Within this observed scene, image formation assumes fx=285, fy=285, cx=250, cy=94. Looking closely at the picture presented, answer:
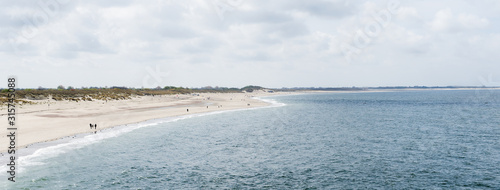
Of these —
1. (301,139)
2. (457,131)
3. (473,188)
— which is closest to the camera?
(473,188)

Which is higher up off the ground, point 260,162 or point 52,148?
point 52,148

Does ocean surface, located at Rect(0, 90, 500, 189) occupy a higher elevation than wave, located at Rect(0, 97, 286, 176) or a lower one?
lower

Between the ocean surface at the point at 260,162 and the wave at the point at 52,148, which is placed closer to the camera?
the ocean surface at the point at 260,162

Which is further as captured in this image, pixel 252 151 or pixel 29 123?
pixel 29 123

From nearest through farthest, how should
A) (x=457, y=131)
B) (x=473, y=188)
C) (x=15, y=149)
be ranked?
(x=473, y=188) → (x=15, y=149) → (x=457, y=131)

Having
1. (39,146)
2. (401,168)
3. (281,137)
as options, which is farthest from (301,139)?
(39,146)

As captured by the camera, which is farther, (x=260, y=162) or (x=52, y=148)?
(x=52, y=148)

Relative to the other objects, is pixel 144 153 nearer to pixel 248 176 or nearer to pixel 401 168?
pixel 248 176

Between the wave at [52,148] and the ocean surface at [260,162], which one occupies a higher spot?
the wave at [52,148]

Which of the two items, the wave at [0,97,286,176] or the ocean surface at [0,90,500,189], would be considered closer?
the ocean surface at [0,90,500,189]

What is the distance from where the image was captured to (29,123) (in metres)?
43.4

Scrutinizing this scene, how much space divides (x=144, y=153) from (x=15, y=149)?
12.2m

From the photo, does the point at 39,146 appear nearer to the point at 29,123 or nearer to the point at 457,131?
the point at 29,123

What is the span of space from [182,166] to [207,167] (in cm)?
228
